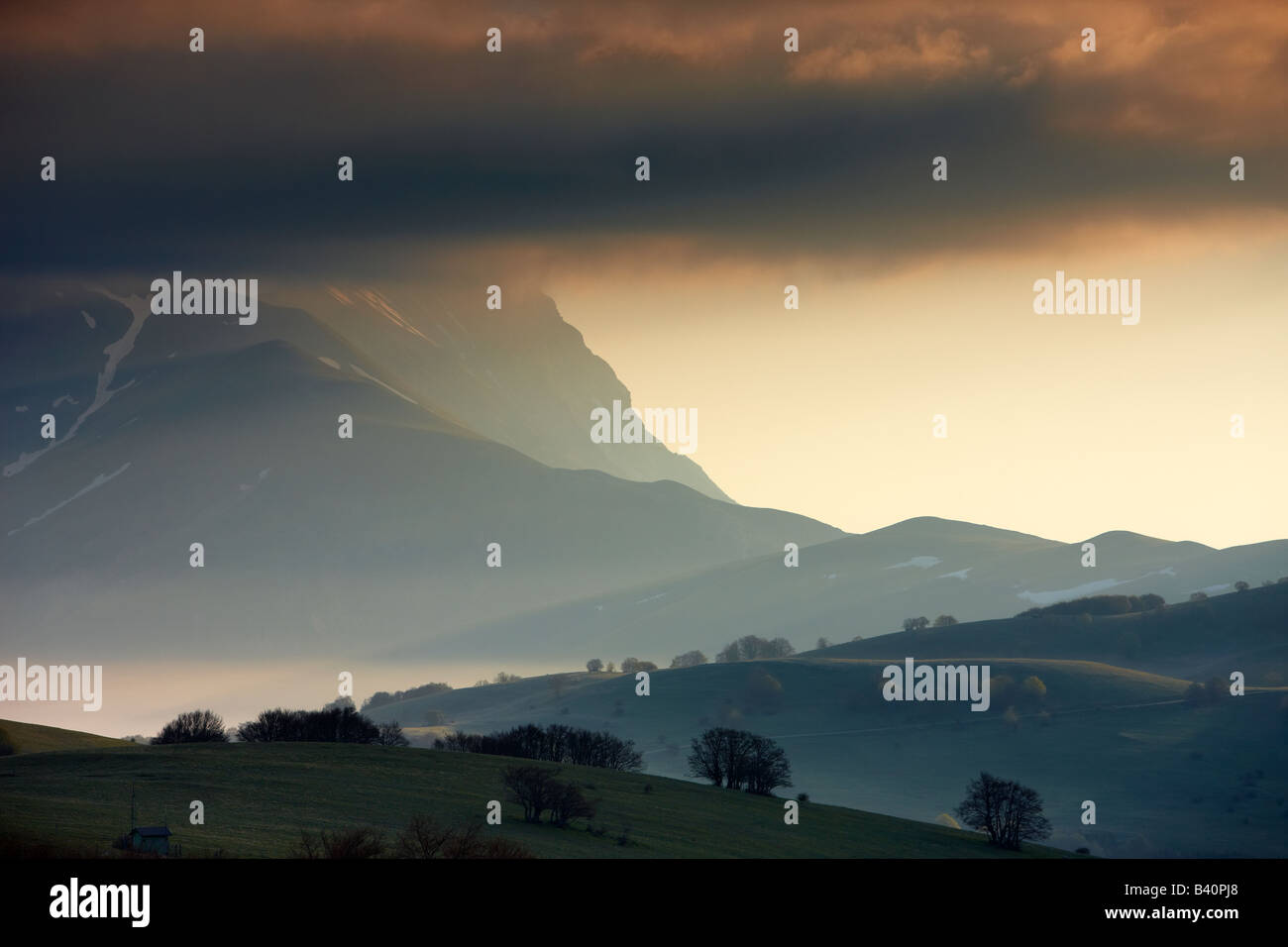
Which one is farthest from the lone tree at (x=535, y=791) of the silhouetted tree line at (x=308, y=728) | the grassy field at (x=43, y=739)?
the silhouetted tree line at (x=308, y=728)

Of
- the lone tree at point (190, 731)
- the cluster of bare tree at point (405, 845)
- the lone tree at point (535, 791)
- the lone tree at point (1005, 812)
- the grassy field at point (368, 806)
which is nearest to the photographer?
the cluster of bare tree at point (405, 845)

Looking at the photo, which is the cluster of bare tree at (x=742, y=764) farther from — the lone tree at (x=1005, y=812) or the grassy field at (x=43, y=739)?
the grassy field at (x=43, y=739)

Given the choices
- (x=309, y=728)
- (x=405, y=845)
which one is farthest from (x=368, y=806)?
(x=309, y=728)

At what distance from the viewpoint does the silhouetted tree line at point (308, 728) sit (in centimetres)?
14262

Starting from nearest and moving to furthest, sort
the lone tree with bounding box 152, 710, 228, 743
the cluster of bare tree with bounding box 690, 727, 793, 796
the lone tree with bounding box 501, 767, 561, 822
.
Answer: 1. the lone tree with bounding box 501, 767, 561, 822
2. the cluster of bare tree with bounding box 690, 727, 793, 796
3. the lone tree with bounding box 152, 710, 228, 743

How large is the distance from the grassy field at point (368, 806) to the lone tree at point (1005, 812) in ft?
16.2

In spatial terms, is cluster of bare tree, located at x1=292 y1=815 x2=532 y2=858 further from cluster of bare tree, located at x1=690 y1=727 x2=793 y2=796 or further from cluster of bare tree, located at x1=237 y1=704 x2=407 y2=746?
cluster of bare tree, located at x1=237 y1=704 x2=407 y2=746

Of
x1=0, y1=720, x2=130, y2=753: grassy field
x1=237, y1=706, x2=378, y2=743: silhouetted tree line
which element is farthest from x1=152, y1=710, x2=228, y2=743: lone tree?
x1=0, y1=720, x2=130, y2=753: grassy field

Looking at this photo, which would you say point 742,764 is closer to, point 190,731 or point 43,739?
point 190,731

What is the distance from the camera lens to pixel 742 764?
138 m

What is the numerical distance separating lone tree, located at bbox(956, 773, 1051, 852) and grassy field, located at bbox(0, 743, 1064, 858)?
4929 mm

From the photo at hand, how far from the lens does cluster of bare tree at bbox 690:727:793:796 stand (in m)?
136
